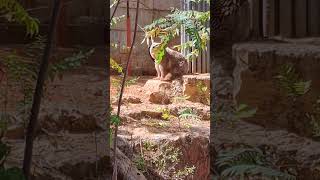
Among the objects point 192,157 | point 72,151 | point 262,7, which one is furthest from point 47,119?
point 192,157

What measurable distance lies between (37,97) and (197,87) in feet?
11.0

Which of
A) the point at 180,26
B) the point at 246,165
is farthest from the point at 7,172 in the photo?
the point at 180,26

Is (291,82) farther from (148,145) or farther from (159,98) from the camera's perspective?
(159,98)

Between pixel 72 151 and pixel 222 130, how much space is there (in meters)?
0.61

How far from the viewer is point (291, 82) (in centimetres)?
192

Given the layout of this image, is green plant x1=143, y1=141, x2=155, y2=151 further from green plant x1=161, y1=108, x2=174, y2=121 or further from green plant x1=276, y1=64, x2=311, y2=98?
green plant x1=276, y1=64, x2=311, y2=98

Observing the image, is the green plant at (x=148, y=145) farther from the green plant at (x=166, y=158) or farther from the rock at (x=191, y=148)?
the rock at (x=191, y=148)

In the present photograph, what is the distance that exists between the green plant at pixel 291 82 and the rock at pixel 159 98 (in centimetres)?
337

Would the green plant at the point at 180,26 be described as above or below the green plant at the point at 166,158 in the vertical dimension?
above

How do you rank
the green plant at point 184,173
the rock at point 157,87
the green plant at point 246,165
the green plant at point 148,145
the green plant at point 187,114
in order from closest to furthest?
the green plant at point 246,165 → the green plant at point 184,173 → the green plant at point 148,145 → the green plant at point 187,114 → the rock at point 157,87

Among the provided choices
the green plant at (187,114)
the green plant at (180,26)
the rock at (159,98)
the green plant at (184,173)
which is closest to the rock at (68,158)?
the green plant at (180,26)

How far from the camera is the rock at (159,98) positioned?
531 centimetres

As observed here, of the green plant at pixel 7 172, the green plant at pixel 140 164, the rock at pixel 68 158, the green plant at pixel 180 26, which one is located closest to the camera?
the green plant at pixel 7 172

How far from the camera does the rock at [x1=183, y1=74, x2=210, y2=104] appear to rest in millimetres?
5145
